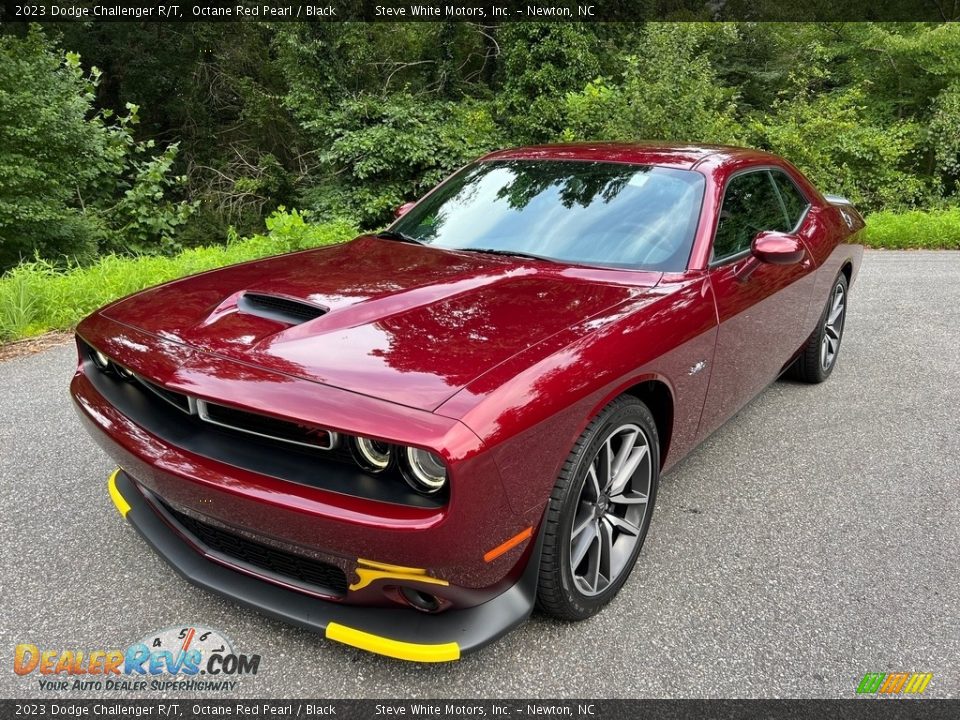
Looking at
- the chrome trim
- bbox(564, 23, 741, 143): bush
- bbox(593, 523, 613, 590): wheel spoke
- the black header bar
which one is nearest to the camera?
the chrome trim

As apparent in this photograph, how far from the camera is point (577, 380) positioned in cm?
197

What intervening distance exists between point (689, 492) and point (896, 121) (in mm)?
17123

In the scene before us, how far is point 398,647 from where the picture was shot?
5.95 ft

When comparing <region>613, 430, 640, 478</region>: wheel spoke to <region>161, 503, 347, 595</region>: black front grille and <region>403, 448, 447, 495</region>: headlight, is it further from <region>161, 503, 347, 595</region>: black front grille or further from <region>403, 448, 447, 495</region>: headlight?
<region>161, 503, 347, 595</region>: black front grille

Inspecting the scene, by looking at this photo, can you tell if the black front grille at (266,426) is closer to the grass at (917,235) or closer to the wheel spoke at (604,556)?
the wheel spoke at (604,556)

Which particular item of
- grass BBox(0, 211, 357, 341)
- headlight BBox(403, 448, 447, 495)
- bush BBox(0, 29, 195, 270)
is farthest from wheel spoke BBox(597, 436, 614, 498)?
bush BBox(0, 29, 195, 270)

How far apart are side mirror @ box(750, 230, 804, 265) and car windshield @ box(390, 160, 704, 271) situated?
12.0 inches

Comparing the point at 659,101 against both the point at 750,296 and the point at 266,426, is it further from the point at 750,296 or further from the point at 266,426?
the point at 266,426

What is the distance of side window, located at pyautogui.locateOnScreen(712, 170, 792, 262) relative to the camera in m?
2.97

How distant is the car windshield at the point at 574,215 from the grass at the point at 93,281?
3.55 meters

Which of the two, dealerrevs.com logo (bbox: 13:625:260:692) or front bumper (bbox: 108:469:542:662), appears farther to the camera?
dealerrevs.com logo (bbox: 13:625:260:692)

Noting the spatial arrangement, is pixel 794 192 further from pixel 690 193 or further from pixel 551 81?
pixel 551 81

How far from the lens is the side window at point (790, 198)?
383 cm

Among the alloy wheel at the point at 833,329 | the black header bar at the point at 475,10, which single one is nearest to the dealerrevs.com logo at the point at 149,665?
the alloy wheel at the point at 833,329
